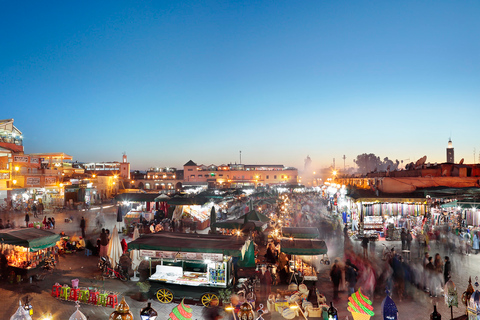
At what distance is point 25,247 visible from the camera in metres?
9.85

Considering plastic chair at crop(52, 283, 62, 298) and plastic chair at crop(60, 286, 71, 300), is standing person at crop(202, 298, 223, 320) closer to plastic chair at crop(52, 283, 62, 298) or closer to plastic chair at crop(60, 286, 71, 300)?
plastic chair at crop(60, 286, 71, 300)

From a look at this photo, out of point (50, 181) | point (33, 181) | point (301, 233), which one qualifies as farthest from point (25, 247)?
point (50, 181)

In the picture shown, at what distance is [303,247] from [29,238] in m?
8.96

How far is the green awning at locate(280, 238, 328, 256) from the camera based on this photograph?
924 cm

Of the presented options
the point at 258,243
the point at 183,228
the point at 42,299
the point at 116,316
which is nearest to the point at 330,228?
the point at 258,243

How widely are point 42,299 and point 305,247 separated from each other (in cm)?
786

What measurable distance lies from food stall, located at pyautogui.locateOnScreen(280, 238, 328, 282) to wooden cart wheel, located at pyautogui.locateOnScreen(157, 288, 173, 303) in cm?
360

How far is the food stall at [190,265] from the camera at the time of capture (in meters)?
8.04

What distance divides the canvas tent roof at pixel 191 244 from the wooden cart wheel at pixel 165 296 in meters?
1.18

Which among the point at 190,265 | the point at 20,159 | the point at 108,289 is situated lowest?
the point at 108,289

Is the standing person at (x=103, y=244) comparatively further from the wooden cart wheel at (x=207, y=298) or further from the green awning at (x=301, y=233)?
the green awning at (x=301, y=233)

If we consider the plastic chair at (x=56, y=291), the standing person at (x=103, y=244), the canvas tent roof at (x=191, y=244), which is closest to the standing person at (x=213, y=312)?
the canvas tent roof at (x=191, y=244)

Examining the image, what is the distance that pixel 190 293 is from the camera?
815 cm

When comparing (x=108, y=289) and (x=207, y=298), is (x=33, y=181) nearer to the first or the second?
(x=108, y=289)
